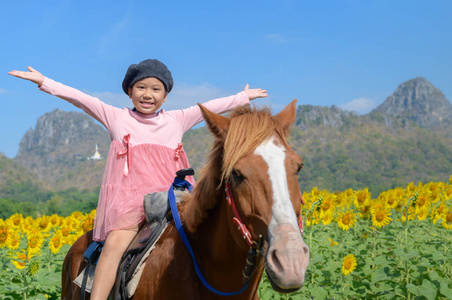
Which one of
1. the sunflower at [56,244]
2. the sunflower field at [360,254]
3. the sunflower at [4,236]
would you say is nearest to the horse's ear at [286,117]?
the sunflower field at [360,254]

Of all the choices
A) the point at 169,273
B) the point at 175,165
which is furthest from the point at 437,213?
the point at 169,273

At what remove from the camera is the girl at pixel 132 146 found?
2867 mm

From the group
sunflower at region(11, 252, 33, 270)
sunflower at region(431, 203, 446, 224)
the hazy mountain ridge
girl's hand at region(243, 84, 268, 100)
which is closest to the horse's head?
girl's hand at region(243, 84, 268, 100)

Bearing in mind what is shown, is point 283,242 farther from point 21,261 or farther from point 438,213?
point 21,261

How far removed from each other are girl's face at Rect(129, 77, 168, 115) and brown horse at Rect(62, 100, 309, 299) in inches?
32.6

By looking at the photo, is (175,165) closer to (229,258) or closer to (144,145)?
(144,145)

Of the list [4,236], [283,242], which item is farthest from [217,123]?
[4,236]

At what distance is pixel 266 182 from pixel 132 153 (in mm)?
1401

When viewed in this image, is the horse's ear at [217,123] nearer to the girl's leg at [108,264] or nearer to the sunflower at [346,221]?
the girl's leg at [108,264]

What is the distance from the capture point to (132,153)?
3072mm

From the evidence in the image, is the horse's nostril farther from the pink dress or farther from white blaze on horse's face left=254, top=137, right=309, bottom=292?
the pink dress

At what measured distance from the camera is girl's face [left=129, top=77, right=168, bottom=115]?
326cm

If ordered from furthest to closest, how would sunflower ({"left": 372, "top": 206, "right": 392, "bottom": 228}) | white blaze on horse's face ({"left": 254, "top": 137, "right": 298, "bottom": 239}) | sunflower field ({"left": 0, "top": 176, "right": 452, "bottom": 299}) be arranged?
sunflower ({"left": 372, "top": 206, "right": 392, "bottom": 228}) < sunflower field ({"left": 0, "top": 176, "right": 452, "bottom": 299}) < white blaze on horse's face ({"left": 254, "top": 137, "right": 298, "bottom": 239})

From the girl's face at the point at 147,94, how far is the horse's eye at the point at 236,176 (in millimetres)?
1415
